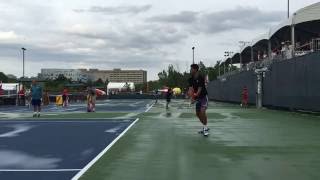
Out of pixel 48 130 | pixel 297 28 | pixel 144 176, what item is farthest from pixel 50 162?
pixel 297 28

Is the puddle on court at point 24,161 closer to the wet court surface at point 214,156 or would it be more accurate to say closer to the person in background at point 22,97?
the wet court surface at point 214,156

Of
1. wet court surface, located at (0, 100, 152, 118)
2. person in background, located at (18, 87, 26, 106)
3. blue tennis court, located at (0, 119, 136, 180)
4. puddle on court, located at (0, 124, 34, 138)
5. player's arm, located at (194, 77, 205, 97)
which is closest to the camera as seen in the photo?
blue tennis court, located at (0, 119, 136, 180)

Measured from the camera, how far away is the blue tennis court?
10.1 m

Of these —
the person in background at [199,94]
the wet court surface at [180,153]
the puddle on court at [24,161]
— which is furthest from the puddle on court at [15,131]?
the person in background at [199,94]

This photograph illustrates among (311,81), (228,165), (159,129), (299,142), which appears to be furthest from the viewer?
(311,81)

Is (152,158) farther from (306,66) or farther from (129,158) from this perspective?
(306,66)

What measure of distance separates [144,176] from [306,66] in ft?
65.5

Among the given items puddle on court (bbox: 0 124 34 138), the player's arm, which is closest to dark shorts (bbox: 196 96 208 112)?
the player's arm

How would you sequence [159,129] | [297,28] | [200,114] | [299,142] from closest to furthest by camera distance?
[299,142], [200,114], [159,129], [297,28]

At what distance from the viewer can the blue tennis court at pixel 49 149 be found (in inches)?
399

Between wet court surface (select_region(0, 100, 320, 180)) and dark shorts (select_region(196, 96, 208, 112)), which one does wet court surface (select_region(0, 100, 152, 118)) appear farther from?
dark shorts (select_region(196, 96, 208, 112))

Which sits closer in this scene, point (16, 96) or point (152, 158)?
point (152, 158)

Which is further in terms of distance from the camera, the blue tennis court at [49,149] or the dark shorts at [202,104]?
the dark shorts at [202,104]

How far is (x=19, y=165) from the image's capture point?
431 inches
